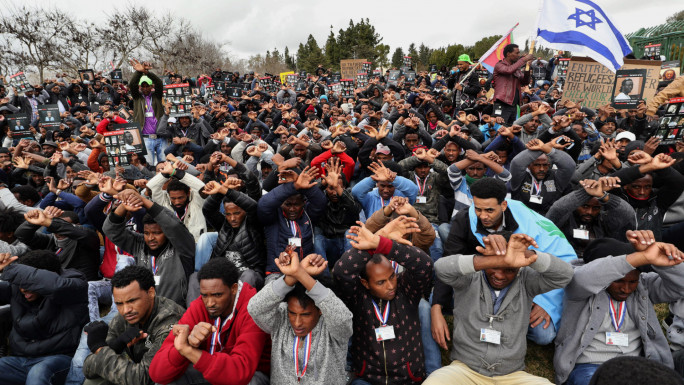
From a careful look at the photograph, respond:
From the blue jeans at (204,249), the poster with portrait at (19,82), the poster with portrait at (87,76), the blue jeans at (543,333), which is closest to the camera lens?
the blue jeans at (543,333)

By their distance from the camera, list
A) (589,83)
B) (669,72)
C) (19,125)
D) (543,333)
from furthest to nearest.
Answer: (669,72) < (19,125) < (589,83) < (543,333)

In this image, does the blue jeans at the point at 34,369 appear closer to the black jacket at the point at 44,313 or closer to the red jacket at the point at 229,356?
the black jacket at the point at 44,313

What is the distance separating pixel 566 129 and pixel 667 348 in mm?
3876

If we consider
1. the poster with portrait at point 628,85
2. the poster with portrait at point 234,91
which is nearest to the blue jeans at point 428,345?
the poster with portrait at point 628,85

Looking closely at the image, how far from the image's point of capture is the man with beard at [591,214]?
379 cm

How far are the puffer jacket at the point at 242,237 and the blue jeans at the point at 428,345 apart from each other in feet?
6.73

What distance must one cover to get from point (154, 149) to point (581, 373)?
31.5 ft

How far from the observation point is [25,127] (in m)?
9.10

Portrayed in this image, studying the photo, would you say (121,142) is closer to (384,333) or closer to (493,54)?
(384,333)

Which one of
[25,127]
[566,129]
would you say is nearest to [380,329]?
[566,129]

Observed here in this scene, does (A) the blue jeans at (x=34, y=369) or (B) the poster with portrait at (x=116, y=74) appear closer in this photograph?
(A) the blue jeans at (x=34, y=369)

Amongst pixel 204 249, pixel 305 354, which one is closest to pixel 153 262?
pixel 204 249

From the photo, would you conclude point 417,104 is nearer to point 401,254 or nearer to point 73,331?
point 401,254

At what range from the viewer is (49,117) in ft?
30.2
